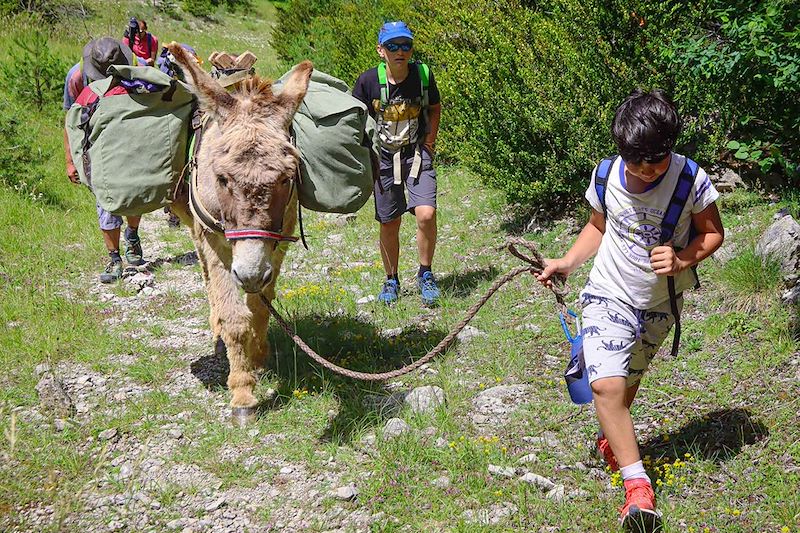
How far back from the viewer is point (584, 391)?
313cm

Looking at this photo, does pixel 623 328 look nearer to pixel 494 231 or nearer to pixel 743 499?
pixel 743 499

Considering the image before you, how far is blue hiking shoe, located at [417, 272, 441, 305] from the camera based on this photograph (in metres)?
5.75

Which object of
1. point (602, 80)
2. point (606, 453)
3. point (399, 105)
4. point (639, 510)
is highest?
point (602, 80)

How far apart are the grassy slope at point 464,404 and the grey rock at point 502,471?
3 centimetres

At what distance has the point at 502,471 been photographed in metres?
3.34

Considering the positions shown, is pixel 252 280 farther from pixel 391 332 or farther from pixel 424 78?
pixel 424 78

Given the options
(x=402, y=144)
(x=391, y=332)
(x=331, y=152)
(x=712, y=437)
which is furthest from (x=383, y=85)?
(x=712, y=437)

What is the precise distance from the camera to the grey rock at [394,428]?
3.78 m

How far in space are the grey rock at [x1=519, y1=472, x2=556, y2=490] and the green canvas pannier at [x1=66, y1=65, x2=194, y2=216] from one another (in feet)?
9.59

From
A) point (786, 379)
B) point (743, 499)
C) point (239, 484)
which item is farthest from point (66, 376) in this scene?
point (786, 379)

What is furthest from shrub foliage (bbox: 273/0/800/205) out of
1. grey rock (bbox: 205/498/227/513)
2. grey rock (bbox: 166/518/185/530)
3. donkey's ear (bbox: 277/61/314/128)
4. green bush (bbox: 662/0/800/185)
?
grey rock (bbox: 166/518/185/530)

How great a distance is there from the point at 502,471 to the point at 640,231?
4.40 feet

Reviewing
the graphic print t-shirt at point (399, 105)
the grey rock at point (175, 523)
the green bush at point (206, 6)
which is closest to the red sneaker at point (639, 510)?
the grey rock at point (175, 523)

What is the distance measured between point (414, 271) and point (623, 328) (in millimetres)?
3934
